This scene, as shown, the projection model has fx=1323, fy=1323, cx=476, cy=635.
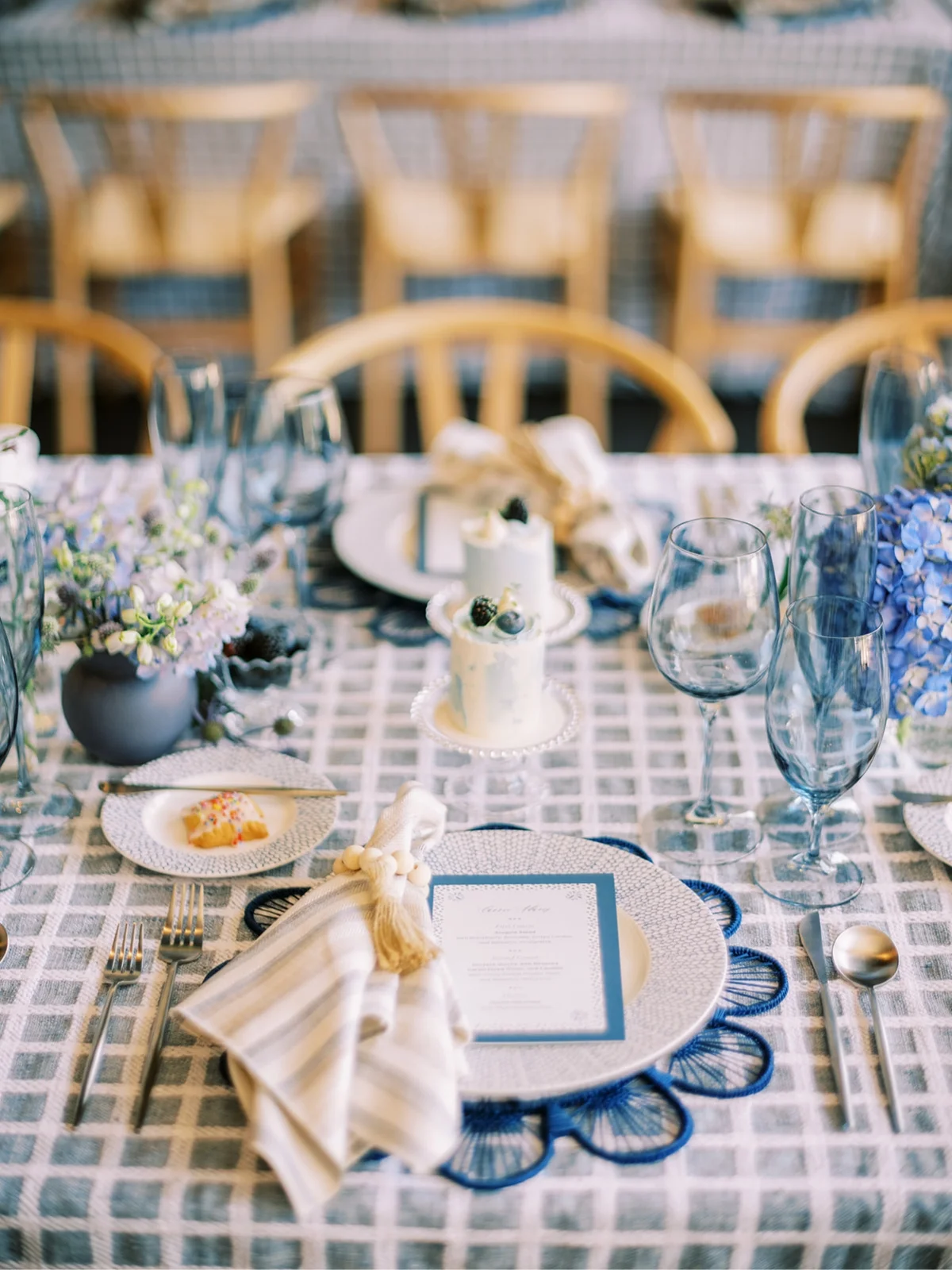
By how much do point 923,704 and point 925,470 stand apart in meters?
0.26

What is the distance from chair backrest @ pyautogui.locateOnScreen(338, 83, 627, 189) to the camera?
284 cm

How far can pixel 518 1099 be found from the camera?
831 mm

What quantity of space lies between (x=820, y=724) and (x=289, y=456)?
0.64 m

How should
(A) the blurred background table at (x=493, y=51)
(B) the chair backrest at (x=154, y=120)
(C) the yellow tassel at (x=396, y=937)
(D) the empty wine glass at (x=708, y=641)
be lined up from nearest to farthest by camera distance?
(C) the yellow tassel at (x=396, y=937) → (D) the empty wine glass at (x=708, y=641) → (B) the chair backrest at (x=154, y=120) → (A) the blurred background table at (x=493, y=51)

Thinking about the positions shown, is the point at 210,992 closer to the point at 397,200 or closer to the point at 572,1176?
the point at 572,1176

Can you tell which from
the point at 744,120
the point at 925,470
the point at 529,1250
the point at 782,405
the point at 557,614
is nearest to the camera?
the point at 529,1250

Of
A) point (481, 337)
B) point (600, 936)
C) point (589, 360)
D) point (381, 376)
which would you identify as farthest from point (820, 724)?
Result: point (381, 376)

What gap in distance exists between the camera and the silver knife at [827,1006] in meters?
0.83

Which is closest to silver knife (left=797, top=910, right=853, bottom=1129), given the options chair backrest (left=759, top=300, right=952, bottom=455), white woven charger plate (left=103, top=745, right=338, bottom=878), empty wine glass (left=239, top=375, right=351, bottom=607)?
white woven charger plate (left=103, top=745, right=338, bottom=878)

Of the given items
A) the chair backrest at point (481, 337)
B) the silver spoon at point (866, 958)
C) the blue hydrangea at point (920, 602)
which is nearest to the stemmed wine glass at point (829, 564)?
the blue hydrangea at point (920, 602)

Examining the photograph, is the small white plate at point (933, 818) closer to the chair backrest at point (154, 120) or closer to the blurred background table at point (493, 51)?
the chair backrest at point (154, 120)

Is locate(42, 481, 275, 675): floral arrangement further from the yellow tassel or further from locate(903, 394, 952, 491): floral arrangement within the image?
locate(903, 394, 952, 491): floral arrangement

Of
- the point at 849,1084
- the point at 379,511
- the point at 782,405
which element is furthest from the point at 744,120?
the point at 849,1084

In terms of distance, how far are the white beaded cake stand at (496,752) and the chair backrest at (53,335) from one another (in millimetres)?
932
